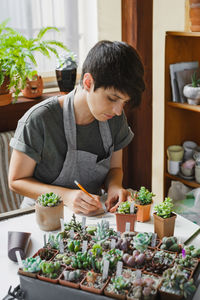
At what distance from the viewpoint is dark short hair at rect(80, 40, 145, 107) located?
1462 millimetres

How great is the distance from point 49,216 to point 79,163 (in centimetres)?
48

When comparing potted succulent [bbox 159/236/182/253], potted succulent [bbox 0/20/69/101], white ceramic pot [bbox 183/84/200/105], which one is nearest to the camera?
potted succulent [bbox 159/236/182/253]

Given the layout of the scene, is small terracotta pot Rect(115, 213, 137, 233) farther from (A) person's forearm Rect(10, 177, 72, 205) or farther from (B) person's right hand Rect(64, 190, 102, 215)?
(A) person's forearm Rect(10, 177, 72, 205)

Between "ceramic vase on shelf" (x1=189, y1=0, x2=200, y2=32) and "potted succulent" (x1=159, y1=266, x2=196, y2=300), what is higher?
"ceramic vase on shelf" (x1=189, y1=0, x2=200, y2=32)

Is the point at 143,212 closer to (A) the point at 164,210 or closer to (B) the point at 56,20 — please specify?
(A) the point at 164,210

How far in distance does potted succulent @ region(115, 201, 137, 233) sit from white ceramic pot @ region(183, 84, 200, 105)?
1.42 meters

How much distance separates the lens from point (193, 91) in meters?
2.59

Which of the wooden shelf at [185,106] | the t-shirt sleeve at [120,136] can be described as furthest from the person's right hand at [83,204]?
the wooden shelf at [185,106]

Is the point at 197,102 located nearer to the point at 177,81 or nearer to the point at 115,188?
the point at 177,81

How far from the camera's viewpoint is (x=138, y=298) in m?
0.97

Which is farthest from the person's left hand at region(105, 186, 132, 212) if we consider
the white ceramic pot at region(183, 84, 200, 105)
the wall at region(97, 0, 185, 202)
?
the wall at region(97, 0, 185, 202)

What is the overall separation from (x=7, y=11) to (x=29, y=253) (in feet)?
6.33

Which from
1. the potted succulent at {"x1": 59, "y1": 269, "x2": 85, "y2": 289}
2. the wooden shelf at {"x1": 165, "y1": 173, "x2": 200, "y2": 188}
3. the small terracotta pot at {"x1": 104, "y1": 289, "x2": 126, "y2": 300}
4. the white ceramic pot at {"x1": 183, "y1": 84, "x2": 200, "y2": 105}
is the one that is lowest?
the wooden shelf at {"x1": 165, "y1": 173, "x2": 200, "y2": 188}

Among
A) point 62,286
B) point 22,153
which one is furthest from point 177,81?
point 62,286
